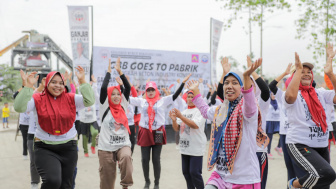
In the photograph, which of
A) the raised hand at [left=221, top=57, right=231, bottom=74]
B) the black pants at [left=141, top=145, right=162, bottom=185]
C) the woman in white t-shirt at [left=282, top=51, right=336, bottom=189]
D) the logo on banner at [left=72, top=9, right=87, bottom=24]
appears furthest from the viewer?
the logo on banner at [left=72, top=9, right=87, bottom=24]

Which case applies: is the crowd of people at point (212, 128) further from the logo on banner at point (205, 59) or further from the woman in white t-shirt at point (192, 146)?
the logo on banner at point (205, 59)

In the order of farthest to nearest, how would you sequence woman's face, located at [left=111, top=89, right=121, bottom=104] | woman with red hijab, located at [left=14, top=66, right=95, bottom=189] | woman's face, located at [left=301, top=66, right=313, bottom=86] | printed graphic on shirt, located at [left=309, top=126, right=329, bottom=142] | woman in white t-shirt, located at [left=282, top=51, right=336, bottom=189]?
woman's face, located at [left=111, top=89, right=121, bottom=104] < woman's face, located at [left=301, top=66, right=313, bottom=86] < printed graphic on shirt, located at [left=309, top=126, right=329, bottom=142] < woman in white t-shirt, located at [left=282, top=51, right=336, bottom=189] < woman with red hijab, located at [left=14, top=66, right=95, bottom=189]

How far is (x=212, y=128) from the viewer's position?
11.5ft

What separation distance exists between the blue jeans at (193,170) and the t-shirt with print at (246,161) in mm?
1925

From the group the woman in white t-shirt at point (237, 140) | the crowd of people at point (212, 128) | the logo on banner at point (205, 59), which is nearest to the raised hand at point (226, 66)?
the crowd of people at point (212, 128)

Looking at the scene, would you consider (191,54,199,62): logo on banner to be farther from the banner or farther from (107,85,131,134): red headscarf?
(107,85,131,134): red headscarf

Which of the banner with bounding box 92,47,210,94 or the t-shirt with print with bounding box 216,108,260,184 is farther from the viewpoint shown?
the banner with bounding box 92,47,210,94

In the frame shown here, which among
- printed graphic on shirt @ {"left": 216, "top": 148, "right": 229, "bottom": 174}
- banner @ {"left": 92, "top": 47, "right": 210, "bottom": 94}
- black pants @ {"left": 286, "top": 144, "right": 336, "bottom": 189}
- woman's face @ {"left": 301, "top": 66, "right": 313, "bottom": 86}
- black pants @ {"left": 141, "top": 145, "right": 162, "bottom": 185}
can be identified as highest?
banner @ {"left": 92, "top": 47, "right": 210, "bottom": 94}

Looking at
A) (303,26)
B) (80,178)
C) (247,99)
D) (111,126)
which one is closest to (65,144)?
(111,126)

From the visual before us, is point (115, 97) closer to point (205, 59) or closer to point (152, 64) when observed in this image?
point (152, 64)

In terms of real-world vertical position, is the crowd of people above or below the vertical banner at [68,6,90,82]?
below

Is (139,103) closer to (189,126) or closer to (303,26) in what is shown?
(189,126)

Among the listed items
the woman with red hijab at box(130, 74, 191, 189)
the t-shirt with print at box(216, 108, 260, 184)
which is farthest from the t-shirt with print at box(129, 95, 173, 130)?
the t-shirt with print at box(216, 108, 260, 184)

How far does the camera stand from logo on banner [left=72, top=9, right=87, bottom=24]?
1291 cm
